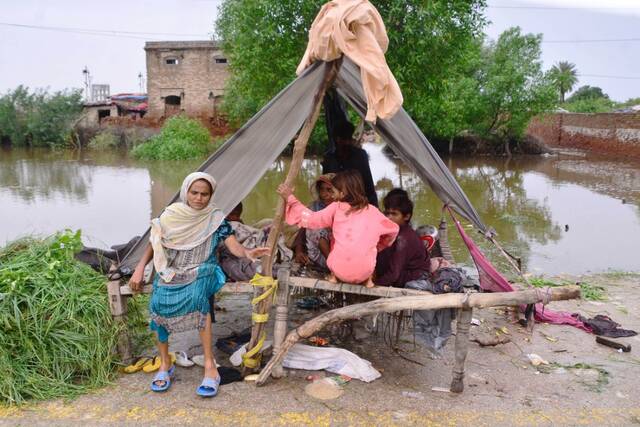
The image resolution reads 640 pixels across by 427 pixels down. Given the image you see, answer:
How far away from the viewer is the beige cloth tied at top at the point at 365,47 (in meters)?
3.04

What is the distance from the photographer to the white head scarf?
315cm

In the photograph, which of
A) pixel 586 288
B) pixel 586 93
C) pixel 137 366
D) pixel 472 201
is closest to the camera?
pixel 137 366

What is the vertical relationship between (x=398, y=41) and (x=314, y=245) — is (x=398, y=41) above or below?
above

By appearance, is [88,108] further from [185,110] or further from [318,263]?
[318,263]

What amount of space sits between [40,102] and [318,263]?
97.9 ft

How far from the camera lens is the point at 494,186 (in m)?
15.5

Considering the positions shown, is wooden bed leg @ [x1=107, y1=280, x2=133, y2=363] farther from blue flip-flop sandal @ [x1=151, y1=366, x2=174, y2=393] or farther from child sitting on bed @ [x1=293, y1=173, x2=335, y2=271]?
child sitting on bed @ [x1=293, y1=173, x2=335, y2=271]

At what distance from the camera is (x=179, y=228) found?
10.4 ft

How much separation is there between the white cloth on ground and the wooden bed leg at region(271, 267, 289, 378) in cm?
15

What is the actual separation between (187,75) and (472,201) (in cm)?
1829

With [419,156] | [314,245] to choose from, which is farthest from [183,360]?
[419,156]

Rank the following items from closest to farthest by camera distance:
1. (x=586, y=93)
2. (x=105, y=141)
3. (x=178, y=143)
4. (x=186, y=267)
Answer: (x=186, y=267) → (x=178, y=143) → (x=105, y=141) → (x=586, y=93)

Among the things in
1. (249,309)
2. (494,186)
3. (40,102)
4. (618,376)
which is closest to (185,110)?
(40,102)

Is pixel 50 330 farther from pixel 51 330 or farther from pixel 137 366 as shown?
pixel 137 366
